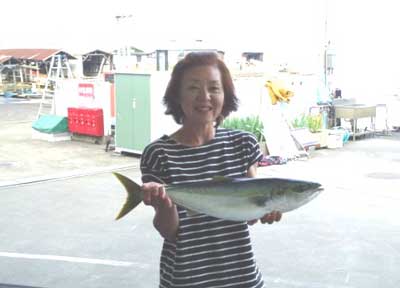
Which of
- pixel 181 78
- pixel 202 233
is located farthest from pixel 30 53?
pixel 202 233

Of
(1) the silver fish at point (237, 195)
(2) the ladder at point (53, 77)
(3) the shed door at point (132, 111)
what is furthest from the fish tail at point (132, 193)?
(2) the ladder at point (53, 77)

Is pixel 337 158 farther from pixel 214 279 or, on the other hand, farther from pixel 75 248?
pixel 214 279

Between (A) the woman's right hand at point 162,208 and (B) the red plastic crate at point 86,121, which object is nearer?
(A) the woman's right hand at point 162,208

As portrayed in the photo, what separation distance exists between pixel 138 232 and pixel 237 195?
387cm

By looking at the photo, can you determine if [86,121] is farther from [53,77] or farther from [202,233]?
[202,233]

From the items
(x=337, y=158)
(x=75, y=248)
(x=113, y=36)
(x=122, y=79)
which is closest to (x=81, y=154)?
(x=122, y=79)

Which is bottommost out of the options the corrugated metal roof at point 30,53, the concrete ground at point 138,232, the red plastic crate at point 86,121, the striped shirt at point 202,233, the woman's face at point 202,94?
the concrete ground at point 138,232

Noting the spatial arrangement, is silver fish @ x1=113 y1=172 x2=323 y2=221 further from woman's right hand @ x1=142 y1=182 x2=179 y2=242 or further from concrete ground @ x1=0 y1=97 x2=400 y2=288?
concrete ground @ x1=0 y1=97 x2=400 y2=288

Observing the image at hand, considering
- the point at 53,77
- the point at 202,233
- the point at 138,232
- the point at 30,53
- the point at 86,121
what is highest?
the point at 30,53

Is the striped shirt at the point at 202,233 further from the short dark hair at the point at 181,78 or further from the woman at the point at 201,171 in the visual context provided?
the short dark hair at the point at 181,78

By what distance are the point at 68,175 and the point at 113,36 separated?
1533 cm

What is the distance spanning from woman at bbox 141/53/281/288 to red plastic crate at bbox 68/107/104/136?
941 cm

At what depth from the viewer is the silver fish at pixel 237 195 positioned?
1.42m

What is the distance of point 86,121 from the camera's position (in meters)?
11.2
